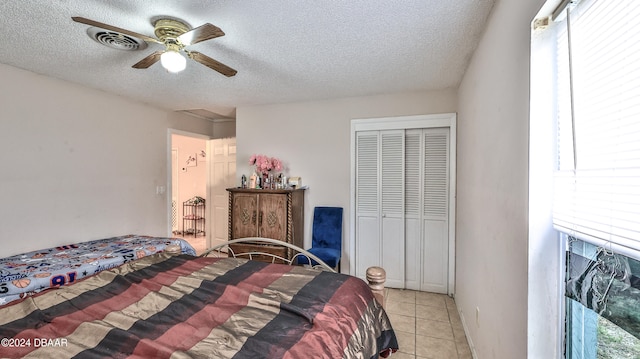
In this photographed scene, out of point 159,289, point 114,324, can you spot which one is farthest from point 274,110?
point 114,324

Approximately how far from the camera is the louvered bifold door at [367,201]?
11.8 ft

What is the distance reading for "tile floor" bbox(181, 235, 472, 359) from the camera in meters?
2.29

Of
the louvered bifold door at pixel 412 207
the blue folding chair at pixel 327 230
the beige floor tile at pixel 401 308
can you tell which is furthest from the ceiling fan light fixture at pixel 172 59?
the beige floor tile at pixel 401 308

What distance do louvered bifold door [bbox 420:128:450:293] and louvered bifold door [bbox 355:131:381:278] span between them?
571 millimetres

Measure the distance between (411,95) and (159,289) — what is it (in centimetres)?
321

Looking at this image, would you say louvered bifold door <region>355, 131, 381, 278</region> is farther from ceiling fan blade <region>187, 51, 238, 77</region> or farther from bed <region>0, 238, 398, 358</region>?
ceiling fan blade <region>187, 51, 238, 77</region>

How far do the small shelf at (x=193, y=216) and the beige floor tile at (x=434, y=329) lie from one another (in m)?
5.28

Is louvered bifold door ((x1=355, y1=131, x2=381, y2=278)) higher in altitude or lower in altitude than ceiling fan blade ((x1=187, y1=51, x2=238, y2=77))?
lower

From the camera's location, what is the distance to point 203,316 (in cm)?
137

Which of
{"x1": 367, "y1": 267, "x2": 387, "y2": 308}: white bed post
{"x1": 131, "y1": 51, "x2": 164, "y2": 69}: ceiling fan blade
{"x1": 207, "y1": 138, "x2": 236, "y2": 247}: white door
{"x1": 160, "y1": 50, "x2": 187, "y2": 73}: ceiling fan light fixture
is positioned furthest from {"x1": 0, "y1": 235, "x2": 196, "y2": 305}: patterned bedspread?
{"x1": 367, "y1": 267, "x2": 387, "y2": 308}: white bed post

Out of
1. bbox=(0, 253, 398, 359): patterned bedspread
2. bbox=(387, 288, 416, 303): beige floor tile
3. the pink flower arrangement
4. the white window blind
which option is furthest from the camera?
the pink flower arrangement

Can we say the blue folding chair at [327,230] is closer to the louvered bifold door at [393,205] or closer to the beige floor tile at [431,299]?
the louvered bifold door at [393,205]

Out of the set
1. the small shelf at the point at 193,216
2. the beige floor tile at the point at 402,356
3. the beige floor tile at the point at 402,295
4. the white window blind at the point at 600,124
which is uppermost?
the white window blind at the point at 600,124

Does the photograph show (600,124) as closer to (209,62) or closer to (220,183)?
(209,62)
